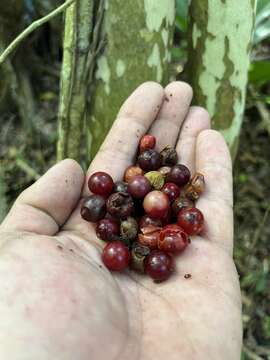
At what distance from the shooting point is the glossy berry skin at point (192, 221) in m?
2.59

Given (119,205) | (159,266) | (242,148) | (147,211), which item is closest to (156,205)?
(147,211)

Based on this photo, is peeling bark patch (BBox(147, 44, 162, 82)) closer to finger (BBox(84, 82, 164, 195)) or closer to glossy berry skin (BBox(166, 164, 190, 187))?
finger (BBox(84, 82, 164, 195))

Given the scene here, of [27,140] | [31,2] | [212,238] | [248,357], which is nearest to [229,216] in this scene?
[212,238]

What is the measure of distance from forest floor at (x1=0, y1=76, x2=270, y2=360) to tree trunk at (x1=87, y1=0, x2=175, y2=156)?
2.74ft

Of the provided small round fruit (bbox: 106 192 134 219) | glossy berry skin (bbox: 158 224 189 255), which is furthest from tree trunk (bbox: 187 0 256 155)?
glossy berry skin (bbox: 158 224 189 255)

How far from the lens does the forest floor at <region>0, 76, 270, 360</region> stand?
365 centimetres

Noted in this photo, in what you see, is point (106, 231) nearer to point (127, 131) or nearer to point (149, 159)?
point (149, 159)

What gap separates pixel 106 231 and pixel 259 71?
2.05 metres

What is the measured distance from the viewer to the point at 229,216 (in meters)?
2.70

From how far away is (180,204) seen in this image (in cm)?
279

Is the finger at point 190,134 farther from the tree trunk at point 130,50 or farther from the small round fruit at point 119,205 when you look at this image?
the small round fruit at point 119,205

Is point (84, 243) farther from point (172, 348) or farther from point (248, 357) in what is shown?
point (248, 357)

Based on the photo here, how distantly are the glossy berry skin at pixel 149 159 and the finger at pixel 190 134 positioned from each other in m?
0.19

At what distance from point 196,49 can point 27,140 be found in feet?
6.28
